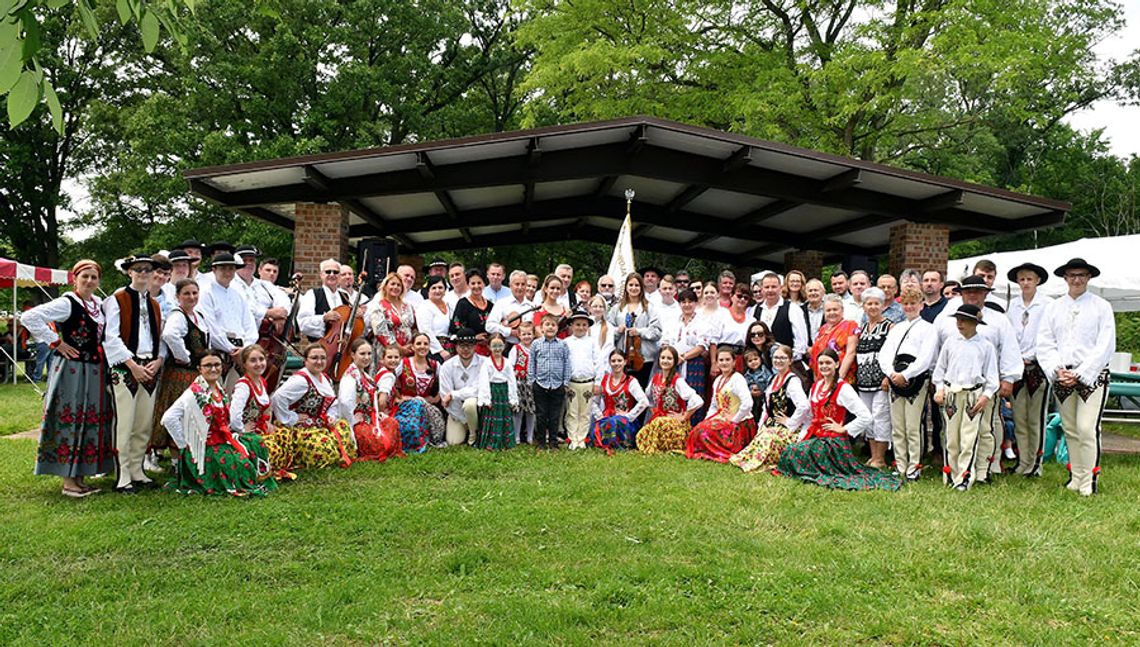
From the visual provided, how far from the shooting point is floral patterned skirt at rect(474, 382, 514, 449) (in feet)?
23.8

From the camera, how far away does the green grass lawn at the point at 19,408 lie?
28.6 feet

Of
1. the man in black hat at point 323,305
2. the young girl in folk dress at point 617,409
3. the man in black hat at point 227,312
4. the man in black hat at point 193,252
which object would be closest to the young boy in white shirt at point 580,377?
the young girl in folk dress at point 617,409

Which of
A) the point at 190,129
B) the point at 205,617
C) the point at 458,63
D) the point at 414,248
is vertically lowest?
the point at 205,617

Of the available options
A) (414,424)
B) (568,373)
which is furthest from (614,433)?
(414,424)

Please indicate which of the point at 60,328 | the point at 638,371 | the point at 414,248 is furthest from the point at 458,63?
→ the point at 60,328

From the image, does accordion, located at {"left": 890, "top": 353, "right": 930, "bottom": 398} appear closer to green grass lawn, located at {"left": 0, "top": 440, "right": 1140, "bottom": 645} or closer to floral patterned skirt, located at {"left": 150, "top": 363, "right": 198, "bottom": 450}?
green grass lawn, located at {"left": 0, "top": 440, "right": 1140, "bottom": 645}

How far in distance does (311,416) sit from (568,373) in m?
2.43

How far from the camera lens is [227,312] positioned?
6.18 m

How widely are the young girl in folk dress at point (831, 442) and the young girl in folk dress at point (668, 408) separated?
3.78 feet

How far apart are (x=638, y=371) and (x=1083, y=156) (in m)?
26.6

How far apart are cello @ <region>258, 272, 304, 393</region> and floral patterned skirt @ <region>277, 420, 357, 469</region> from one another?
0.95 m

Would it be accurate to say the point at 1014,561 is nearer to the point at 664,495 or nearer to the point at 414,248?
the point at 664,495

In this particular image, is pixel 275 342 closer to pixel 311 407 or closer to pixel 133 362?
pixel 311 407

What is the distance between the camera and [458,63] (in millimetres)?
25156
